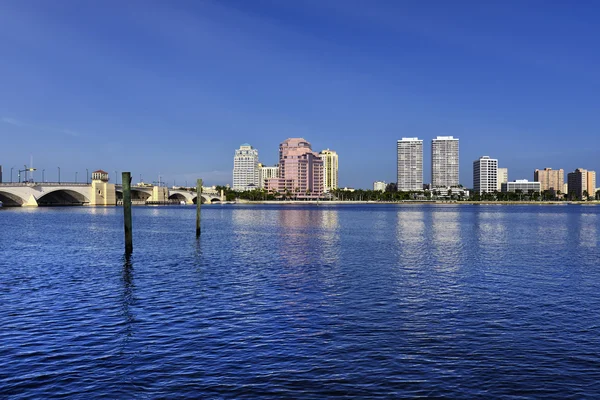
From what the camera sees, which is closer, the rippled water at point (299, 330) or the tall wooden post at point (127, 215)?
the rippled water at point (299, 330)

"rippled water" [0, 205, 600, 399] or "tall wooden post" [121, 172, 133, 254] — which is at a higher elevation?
"tall wooden post" [121, 172, 133, 254]

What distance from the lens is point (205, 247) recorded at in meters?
55.5

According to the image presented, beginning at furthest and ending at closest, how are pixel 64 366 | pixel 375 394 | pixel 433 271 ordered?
pixel 433 271
pixel 64 366
pixel 375 394

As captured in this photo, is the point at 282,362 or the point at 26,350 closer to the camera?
the point at 282,362

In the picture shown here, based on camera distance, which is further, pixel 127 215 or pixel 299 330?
pixel 127 215

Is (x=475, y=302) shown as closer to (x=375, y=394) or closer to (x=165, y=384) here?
(x=375, y=394)

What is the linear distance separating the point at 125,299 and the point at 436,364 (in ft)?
54.1

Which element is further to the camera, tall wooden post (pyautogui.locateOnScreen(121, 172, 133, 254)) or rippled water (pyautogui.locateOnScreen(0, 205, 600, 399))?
tall wooden post (pyautogui.locateOnScreen(121, 172, 133, 254))

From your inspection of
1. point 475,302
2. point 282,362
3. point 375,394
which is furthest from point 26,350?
point 475,302

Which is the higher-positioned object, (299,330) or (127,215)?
(127,215)

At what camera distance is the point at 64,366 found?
15.5m

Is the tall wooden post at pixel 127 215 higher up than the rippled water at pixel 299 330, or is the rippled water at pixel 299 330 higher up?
the tall wooden post at pixel 127 215

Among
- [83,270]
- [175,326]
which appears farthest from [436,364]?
[83,270]

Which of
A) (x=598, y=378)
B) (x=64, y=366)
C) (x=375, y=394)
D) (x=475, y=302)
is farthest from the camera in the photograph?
(x=475, y=302)
